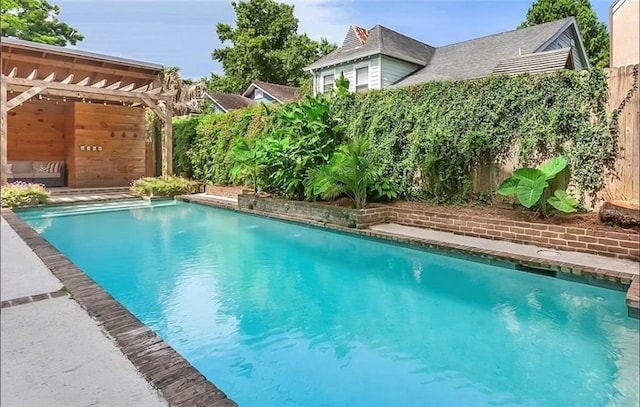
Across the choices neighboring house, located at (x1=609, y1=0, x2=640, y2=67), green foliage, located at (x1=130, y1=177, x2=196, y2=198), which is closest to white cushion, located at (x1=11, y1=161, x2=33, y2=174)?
green foliage, located at (x1=130, y1=177, x2=196, y2=198)

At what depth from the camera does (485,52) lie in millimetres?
15148

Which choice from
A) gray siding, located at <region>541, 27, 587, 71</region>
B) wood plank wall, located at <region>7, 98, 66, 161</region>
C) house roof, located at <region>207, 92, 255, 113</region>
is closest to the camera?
wood plank wall, located at <region>7, 98, 66, 161</region>

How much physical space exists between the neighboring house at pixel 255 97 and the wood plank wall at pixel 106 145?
744 cm

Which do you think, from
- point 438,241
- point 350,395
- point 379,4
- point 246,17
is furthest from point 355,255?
point 246,17

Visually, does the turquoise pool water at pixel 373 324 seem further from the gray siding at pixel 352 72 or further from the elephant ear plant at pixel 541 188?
the gray siding at pixel 352 72

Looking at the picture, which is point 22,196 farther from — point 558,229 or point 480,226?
point 558,229

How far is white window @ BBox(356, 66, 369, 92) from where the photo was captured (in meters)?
16.0

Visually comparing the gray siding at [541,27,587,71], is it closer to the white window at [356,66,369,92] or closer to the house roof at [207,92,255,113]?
the white window at [356,66,369,92]

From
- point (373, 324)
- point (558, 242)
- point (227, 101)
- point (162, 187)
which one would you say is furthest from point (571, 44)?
point (227, 101)

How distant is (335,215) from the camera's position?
7891 millimetres

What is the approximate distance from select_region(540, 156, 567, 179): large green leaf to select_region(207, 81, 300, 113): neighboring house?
58.7ft

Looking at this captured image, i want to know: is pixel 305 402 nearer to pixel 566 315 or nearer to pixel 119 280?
pixel 566 315

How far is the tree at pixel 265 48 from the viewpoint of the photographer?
93.0 feet

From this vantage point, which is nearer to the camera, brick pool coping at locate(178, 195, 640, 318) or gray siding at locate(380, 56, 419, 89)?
brick pool coping at locate(178, 195, 640, 318)
